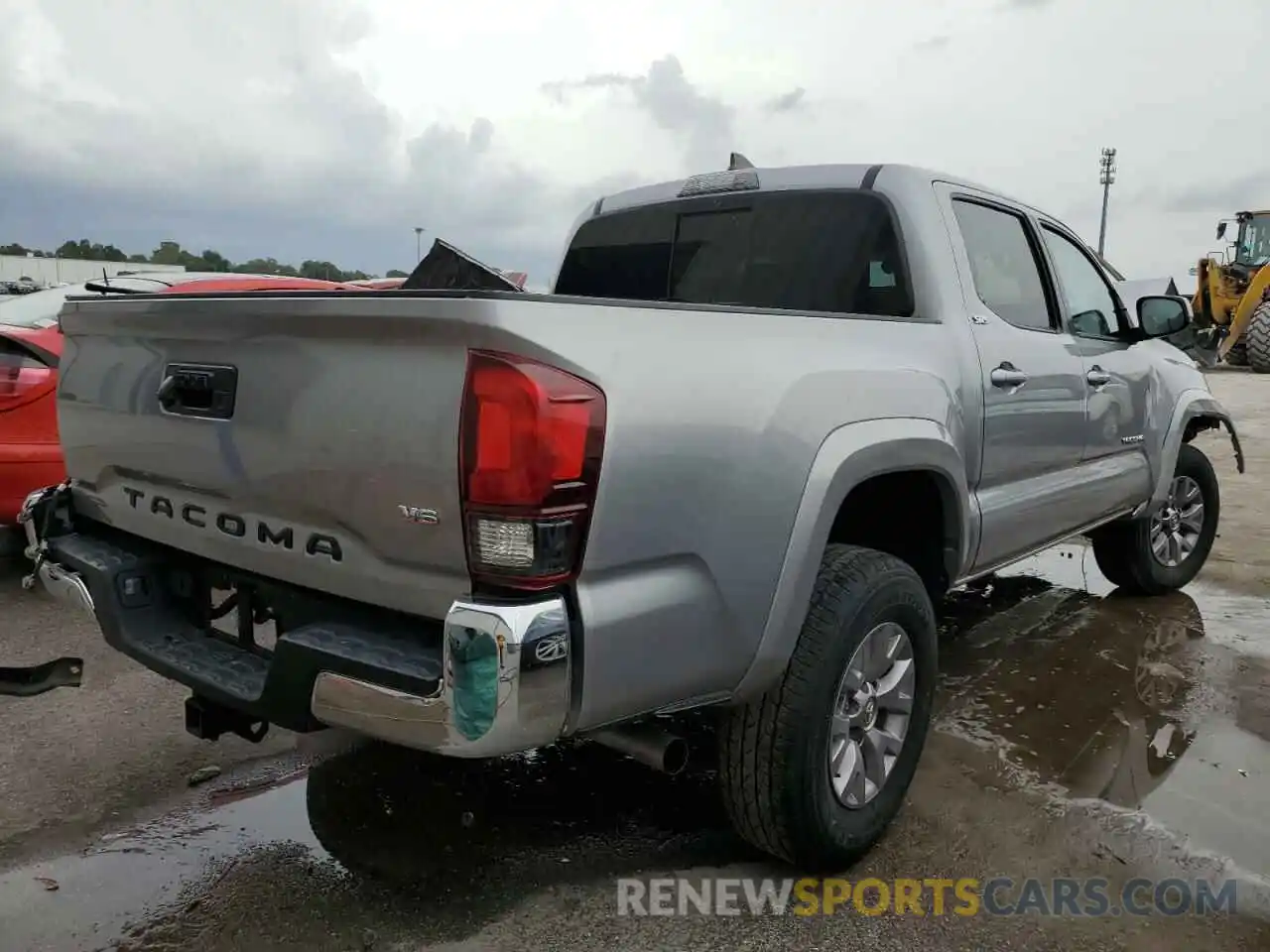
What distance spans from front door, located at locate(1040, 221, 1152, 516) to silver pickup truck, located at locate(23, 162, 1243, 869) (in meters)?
0.64

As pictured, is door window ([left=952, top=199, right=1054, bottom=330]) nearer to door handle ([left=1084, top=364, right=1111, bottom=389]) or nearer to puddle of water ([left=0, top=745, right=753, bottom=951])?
door handle ([left=1084, top=364, right=1111, bottom=389])

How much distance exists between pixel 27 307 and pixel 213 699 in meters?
4.14

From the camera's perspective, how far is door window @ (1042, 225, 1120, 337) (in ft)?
13.8

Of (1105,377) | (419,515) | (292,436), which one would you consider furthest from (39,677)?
(1105,377)

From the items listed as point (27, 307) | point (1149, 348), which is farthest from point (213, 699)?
point (1149, 348)

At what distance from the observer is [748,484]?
224 cm

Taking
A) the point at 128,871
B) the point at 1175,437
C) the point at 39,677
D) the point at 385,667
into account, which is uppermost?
the point at 1175,437

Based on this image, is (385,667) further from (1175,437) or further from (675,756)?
(1175,437)

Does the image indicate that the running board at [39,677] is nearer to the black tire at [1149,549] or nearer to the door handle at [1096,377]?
the door handle at [1096,377]

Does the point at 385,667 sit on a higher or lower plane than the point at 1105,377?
lower

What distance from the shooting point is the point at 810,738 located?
247 centimetres

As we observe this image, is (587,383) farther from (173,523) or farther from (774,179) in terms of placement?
(774,179)

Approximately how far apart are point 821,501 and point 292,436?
1.23 meters

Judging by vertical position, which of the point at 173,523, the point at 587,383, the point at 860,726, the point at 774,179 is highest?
the point at 774,179
